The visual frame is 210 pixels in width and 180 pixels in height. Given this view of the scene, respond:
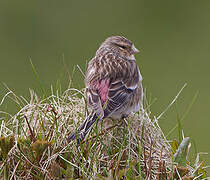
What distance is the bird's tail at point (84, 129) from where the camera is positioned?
3.75m

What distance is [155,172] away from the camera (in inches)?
142

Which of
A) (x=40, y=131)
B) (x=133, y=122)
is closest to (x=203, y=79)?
(x=133, y=122)

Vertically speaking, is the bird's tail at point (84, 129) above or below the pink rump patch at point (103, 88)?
below

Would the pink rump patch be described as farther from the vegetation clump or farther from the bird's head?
the bird's head

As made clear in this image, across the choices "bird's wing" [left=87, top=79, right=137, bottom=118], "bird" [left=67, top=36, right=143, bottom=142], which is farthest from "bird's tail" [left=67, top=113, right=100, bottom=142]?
"bird's wing" [left=87, top=79, right=137, bottom=118]

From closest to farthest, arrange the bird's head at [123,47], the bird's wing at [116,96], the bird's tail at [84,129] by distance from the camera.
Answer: the bird's tail at [84,129] < the bird's wing at [116,96] < the bird's head at [123,47]

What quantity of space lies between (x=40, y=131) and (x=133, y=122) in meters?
0.80

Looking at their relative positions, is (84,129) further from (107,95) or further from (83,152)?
(107,95)

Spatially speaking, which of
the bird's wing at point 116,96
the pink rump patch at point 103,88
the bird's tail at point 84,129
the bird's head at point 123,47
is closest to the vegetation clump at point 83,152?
the bird's tail at point 84,129

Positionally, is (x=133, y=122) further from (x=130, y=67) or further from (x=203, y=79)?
(x=203, y=79)

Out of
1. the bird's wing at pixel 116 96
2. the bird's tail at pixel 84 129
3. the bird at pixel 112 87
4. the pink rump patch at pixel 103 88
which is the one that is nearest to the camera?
the bird's tail at pixel 84 129

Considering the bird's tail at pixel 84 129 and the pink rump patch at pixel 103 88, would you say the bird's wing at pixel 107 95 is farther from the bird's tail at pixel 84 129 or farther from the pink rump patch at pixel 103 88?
the bird's tail at pixel 84 129

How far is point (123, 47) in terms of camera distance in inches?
212

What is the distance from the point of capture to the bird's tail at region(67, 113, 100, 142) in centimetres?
375
